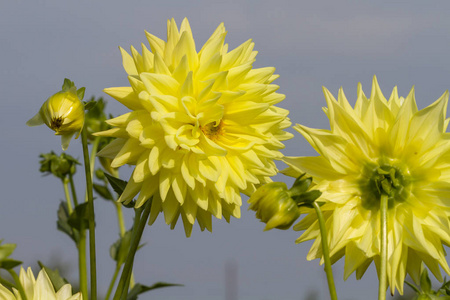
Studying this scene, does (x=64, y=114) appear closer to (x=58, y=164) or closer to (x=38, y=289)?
(x=38, y=289)

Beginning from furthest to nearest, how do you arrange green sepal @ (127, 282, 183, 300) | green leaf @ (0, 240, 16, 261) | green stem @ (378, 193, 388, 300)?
green sepal @ (127, 282, 183, 300), green stem @ (378, 193, 388, 300), green leaf @ (0, 240, 16, 261)

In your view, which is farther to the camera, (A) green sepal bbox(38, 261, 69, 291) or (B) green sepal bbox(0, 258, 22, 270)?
(A) green sepal bbox(38, 261, 69, 291)

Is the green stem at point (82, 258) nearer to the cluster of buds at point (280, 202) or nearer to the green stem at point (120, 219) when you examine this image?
the green stem at point (120, 219)

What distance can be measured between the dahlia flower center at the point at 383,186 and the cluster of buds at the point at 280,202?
191 mm

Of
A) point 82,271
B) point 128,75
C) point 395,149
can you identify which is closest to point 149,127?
point 128,75

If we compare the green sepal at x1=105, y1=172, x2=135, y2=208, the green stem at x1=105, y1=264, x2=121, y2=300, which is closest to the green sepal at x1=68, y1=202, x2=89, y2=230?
the green stem at x1=105, y1=264, x2=121, y2=300

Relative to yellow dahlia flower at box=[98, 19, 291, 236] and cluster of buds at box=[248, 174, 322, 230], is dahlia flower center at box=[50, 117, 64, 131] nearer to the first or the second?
yellow dahlia flower at box=[98, 19, 291, 236]

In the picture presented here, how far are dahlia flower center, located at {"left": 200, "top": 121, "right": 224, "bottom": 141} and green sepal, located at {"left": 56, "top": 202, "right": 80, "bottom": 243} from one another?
2.72 feet

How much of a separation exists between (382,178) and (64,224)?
4.32ft

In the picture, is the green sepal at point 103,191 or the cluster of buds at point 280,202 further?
the green sepal at point 103,191

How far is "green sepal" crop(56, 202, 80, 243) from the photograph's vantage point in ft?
7.16

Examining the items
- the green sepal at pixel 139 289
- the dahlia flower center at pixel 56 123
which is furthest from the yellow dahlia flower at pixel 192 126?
the green sepal at pixel 139 289

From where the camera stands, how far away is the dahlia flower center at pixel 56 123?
4.82ft

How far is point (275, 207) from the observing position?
47.8 inches
